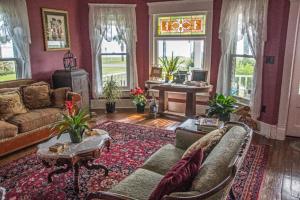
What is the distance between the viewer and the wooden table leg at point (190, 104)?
5027 millimetres

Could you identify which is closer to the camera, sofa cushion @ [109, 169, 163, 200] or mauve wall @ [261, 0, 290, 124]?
sofa cushion @ [109, 169, 163, 200]

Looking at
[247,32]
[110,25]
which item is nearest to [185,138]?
[247,32]

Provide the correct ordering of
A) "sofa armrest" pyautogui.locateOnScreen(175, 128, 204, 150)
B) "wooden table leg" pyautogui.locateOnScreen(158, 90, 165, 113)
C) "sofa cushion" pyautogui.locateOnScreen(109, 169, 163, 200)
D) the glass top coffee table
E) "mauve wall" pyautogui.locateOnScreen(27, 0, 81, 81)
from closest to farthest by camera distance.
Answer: "sofa cushion" pyautogui.locateOnScreen(109, 169, 163, 200), the glass top coffee table, "sofa armrest" pyautogui.locateOnScreen(175, 128, 204, 150), "mauve wall" pyautogui.locateOnScreen(27, 0, 81, 81), "wooden table leg" pyautogui.locateOnScreen(158, 90, 165, 113)

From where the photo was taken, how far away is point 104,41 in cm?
585

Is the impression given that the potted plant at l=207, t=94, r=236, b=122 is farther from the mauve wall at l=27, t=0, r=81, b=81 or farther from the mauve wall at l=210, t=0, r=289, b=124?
the mauve wall at l=27, t=0, r=81, b=81

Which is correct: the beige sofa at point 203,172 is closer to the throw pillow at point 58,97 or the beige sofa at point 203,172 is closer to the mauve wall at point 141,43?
the mauve wall at point 141,43

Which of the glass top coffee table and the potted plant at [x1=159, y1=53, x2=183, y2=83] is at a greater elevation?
the potted plant at [x1=159, y1=53, x2=183, y2=83]

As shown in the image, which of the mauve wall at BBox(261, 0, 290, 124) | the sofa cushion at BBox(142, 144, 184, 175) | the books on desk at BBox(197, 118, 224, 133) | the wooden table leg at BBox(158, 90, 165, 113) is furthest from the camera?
the wooden table leg at BBox(158, 90, 165, 113)

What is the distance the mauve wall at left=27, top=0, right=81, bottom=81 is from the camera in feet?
15.6

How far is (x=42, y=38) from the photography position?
494 centimetres

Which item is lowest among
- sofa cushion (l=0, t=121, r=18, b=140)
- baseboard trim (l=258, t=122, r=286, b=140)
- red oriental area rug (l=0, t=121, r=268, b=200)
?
red oriental area rug (l=0, t=121, r=268, b=200)

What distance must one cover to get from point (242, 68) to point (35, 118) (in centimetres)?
368

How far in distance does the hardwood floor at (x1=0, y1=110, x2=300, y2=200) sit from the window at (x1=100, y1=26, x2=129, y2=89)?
1.36 meters

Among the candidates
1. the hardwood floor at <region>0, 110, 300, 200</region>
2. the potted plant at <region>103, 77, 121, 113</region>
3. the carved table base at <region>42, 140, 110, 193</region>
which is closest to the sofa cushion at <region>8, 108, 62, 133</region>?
the hardwood floor at <region>0, 110, 300, 200</region>
